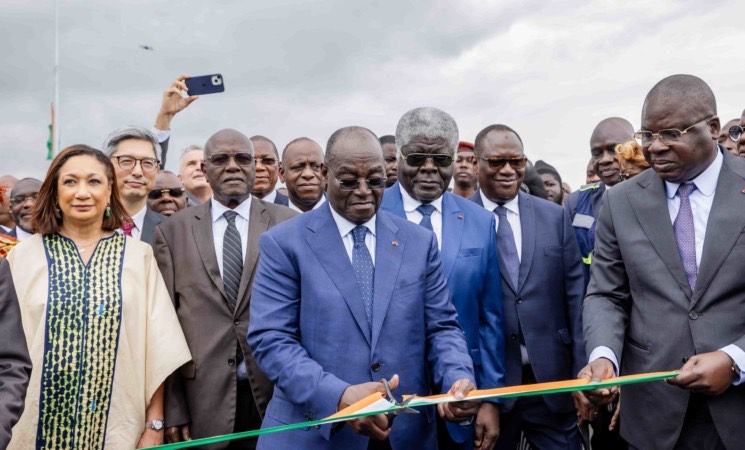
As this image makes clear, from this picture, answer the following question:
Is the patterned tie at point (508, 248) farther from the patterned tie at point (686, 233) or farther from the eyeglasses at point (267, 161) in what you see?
the eyeglasses at point (267, 161)

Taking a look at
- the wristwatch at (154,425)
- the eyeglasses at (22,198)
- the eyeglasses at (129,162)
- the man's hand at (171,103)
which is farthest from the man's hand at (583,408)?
the eyeglasses at (22,198)

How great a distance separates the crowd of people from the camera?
3812 millimetres

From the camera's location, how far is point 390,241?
13.3ft

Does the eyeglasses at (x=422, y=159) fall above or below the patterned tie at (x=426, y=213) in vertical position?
above

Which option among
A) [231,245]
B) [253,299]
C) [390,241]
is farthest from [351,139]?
[231,245]

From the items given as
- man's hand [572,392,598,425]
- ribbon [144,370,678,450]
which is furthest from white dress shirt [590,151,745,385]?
man's hand [572,392,598,425]

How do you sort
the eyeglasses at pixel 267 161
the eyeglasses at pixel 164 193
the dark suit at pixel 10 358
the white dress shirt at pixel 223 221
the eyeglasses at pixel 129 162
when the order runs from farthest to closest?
the eyeglasses at pixel 267 161 < the eyeglasses at pixel 164 193 < the eyeglasses at pixel 129 162 < the white dress shirt at pixel 223 221 < the dark suit at pixel 10 358

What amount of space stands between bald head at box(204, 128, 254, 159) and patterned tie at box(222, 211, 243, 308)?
58cm

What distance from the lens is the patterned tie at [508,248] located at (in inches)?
202

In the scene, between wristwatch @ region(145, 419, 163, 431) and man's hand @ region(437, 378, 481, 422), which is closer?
man's hand @ region(437, 378, 481, 422)

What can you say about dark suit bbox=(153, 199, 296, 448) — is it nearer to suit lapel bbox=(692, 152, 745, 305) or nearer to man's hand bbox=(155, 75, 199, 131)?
man's hand bbox=(155, 75, 199, 131)

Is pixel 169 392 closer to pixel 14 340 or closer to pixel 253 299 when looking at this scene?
pixel 253 299

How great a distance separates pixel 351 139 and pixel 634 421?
82.5 inches

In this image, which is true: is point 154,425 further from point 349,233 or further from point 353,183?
point 353,183
